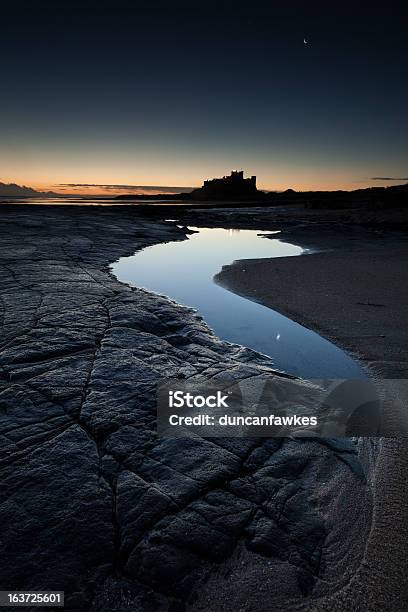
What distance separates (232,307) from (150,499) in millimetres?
4252

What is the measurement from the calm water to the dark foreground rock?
79 cm

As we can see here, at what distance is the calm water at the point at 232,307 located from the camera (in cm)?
385

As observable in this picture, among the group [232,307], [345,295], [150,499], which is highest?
[345,295]

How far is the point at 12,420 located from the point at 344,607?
2249 millimetres

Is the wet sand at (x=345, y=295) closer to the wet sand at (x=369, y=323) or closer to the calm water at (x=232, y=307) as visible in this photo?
the wet sand at (x=369, y=323)

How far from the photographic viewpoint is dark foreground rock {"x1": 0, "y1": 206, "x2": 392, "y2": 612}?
1516 millimetres

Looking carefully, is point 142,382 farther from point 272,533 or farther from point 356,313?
point 356,313

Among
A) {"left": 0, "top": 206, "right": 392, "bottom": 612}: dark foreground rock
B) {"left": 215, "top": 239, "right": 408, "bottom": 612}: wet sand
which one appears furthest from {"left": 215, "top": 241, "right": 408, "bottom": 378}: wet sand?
{"left": 0, "top": 206, "right": 392, "bottom": 612}: dark foreground rock

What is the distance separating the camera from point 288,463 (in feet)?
7.38

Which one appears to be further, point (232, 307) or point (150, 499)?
point (232, 307)

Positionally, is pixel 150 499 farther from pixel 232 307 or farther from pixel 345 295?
pixel 345 295

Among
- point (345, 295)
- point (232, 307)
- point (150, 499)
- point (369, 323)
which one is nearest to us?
point (150, 499)

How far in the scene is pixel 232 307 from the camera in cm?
593

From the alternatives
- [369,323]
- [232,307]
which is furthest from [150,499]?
[232,307]
